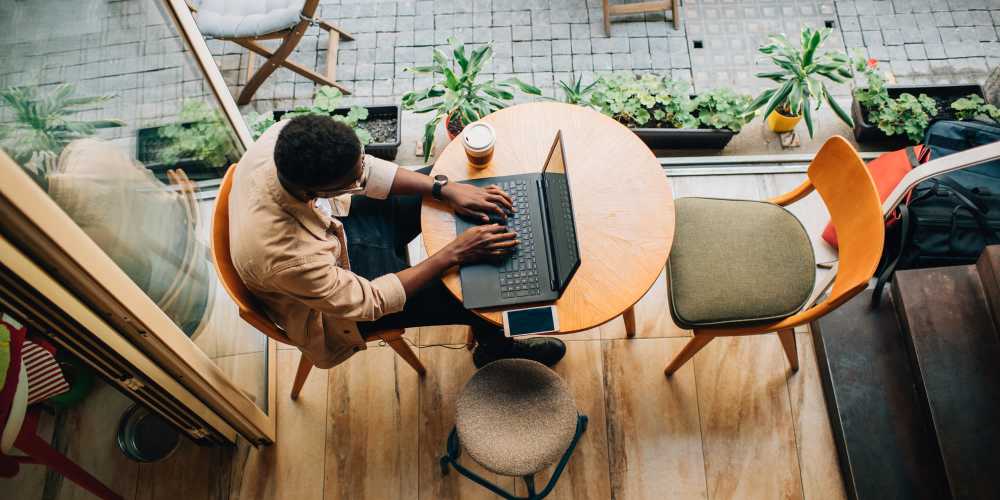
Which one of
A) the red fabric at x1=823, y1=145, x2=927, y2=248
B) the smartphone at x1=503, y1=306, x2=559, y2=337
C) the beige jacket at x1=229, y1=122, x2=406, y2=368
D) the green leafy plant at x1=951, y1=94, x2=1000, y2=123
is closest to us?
the beige jacket at x1=229, y1=122, x2=406, y2=368

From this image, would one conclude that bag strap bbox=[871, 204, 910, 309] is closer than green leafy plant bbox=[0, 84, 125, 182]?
No

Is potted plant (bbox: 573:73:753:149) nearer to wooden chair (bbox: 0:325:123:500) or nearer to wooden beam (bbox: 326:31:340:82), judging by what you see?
wooden beam (bbox: 326:31:340:82)

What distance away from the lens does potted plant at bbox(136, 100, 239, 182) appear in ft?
6.32

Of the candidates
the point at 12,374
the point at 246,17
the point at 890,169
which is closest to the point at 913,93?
the point at 890,169

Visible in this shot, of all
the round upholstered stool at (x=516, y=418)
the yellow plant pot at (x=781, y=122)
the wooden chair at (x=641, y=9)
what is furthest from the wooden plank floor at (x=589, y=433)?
the wooden chair at (x=641, y=9)

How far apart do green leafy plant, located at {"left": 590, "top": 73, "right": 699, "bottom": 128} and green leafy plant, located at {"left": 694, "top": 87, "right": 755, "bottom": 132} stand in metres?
0.04

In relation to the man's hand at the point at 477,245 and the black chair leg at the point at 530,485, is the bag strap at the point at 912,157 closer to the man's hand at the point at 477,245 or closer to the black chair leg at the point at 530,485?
the man's hand at the point at 477,245

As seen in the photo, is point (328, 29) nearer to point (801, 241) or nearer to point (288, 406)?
point (288, 406)

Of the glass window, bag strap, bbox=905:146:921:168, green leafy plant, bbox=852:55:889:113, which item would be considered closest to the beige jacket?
the glass window

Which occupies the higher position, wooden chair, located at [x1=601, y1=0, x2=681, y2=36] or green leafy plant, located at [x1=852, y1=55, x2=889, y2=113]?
wooden chair, located at [x1=601, y1=0, x2=681, y2=36]

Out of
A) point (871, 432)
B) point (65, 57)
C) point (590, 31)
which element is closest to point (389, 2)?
point (590, 31)

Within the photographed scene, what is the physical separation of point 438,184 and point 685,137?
4.72 feet

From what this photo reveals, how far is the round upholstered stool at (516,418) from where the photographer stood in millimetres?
1817

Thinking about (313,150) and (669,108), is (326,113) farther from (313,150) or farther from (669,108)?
(669,108)
